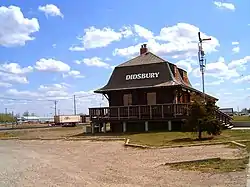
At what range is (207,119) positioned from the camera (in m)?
24.7

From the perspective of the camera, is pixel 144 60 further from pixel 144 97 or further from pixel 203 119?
pixel 203 119

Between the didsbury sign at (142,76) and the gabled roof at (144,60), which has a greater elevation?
the gabled roof at (144,60)

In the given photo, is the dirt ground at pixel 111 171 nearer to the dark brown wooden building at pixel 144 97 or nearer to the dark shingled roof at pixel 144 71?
the dark brown wooden building at pixel 144 97

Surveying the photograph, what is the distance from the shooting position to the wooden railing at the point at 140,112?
3269 cm

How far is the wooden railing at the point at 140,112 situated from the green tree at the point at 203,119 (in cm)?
629

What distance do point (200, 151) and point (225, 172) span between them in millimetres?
6136

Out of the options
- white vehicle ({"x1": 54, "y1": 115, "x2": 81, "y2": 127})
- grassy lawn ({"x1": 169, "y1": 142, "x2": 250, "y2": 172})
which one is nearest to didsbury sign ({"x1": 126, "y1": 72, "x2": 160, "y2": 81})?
grassy lawn ({"x1": 169, "y1": 142, "x2": 250, "y2": 172})

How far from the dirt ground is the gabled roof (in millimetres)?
17974

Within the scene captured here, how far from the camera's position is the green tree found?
24.7 m

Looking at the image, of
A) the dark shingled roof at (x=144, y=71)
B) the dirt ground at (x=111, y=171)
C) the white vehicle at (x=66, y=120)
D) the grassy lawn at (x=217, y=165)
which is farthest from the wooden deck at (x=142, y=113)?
the white vehicle at (x=66, y=120)

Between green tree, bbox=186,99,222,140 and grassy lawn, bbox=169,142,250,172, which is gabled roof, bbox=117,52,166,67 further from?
grassy lawn, bbox=169,142,250,172

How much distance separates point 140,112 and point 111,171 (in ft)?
67.4

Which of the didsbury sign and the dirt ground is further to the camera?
the didsbury sign

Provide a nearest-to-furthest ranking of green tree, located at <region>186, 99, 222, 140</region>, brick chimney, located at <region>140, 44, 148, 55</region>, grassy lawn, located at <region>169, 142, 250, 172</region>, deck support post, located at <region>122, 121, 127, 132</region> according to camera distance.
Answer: grassy lawn, located at <region>169, 142, 250, 172</region> → green tree, located at <region>186, 99, 222, 140</region> → deck support post, located at <region>122, 121, 127, 132</region> → brick chimney, located at <region>140, 44, 148, 55</region>
